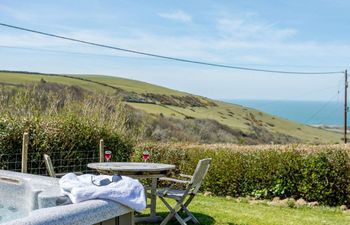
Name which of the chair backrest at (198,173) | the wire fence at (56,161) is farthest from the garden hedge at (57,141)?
the chair backrest at (198,173)

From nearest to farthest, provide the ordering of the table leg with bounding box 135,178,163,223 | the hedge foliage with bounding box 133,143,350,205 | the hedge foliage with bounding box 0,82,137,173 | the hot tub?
the hot tub < the table leg with bounding box 135,178,163,223 < the hedge foliage with bounding box 133,143,350,205 < the hedge foliage with bounding box 0,82,137,173

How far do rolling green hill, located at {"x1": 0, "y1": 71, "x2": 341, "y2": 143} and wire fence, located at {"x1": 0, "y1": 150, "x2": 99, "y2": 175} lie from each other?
20253mm

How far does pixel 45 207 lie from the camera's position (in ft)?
13.7

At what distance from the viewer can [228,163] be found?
1081 cm

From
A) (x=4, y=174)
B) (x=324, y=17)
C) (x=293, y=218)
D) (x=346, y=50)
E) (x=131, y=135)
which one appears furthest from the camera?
(x=346, y=50)

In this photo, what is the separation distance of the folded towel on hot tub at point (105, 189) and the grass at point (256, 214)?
10.0 ft

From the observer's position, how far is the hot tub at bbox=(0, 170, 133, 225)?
341 centimetres

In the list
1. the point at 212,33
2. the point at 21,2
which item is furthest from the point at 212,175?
the point at 212,33

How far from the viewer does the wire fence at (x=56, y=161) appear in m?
9.70

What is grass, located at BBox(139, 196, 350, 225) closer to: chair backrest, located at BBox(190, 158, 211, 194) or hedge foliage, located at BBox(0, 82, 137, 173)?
chair backrest, located at BBox(190, 158, 211, 194)

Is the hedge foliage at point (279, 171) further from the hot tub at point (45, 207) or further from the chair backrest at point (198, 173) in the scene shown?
the hot tub at point (45, 207)

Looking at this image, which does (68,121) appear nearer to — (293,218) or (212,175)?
(212,175)

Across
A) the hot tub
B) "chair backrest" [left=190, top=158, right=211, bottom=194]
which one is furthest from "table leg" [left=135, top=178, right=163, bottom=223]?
the hot tub

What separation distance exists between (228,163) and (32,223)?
7.98 m
